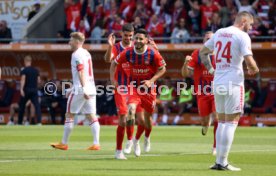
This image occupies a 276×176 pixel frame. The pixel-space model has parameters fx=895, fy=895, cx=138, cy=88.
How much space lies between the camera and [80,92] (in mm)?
18688

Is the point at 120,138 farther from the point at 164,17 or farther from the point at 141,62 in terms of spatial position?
the point at 164,17

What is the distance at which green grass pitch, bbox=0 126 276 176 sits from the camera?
1299 cm

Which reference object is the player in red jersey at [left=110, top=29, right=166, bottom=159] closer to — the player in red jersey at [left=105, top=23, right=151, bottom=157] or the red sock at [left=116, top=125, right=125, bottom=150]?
the player in red jersey at [left=105, top=23, right=151, bottom=157]

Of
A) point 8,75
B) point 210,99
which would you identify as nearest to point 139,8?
point 8,75

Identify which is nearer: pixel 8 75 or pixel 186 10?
pixel 186 10

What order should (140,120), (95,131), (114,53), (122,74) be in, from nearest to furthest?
1. (122,74)
2. (140,120)
3. (114,53)
4. (95,131)

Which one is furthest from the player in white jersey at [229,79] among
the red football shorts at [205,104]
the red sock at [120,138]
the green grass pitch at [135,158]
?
the red football shorts at [205,104]

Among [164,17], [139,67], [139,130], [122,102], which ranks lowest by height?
[139,130]

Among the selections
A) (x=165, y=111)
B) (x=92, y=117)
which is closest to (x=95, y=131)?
(x=92, y=117)

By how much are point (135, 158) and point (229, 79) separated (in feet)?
10.6

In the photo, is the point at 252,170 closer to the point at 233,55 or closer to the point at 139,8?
the point at 233,55

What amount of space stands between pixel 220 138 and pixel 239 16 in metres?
1.81

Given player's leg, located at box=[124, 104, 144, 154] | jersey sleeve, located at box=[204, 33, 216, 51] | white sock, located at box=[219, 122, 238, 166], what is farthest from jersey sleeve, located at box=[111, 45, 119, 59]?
white sock, located at box=[219, 122, 238, 166]

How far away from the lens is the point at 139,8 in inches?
1328
